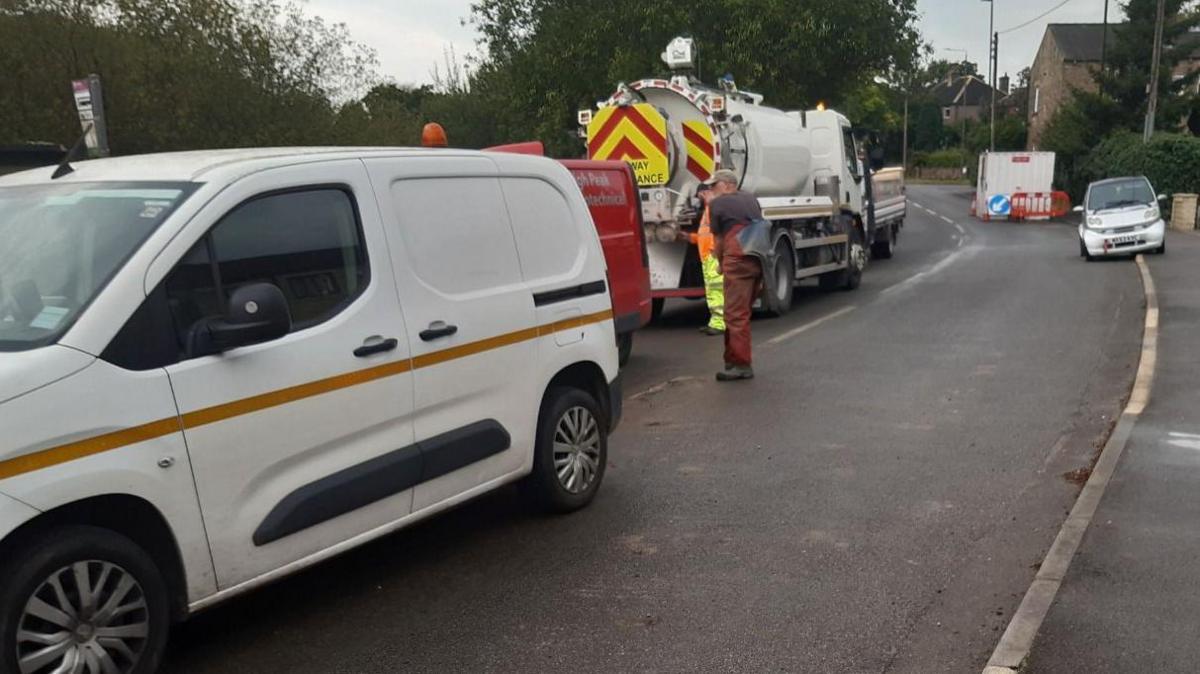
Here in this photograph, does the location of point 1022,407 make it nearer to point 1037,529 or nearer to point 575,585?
point 1037,529

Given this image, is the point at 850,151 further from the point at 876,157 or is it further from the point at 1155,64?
the point at 1155,64

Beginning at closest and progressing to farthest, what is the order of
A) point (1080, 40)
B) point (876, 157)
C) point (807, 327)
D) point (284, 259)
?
1. point (284, 259)
2. point (807, 327)
3. point (876, 157)
4. point (1080, 40)

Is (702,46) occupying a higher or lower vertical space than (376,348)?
higher

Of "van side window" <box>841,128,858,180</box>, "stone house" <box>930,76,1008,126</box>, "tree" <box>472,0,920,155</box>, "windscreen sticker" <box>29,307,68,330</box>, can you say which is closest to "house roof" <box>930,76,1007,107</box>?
"stone house" <box>930,76,1008,126</box>

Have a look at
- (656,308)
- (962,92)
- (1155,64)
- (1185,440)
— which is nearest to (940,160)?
(962,92)

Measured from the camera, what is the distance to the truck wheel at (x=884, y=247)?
24828mm

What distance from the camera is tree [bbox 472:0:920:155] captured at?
26719 mm

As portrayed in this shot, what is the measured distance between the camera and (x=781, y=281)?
47.1 feet

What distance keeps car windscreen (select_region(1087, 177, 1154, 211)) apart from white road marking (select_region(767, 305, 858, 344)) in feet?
31.7

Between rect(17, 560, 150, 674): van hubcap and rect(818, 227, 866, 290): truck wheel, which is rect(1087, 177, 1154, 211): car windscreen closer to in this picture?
rect(818, 227, 866, 290): truck wheel

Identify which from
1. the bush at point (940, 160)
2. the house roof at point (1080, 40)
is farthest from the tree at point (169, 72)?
the bush at point (940, 160)

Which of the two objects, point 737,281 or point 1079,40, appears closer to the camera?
point 737,281

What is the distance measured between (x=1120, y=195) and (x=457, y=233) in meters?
20.4

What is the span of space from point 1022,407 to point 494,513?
14.6ft
